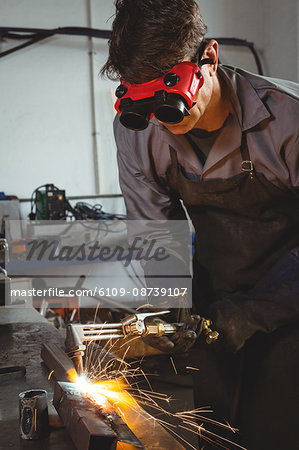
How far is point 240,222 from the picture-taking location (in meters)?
1.38

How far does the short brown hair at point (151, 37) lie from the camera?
1.01 m

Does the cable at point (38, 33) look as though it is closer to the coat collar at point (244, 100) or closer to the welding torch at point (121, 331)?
the coat collar at point (244, 100)

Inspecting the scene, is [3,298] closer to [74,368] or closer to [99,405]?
[74,368]

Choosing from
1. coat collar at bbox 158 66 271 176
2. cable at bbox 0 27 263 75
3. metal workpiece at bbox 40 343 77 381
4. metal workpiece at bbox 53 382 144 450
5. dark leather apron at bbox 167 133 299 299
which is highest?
cable at bbox 0 27 263 75

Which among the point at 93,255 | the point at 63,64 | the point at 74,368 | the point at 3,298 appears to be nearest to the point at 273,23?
the point at 63,64

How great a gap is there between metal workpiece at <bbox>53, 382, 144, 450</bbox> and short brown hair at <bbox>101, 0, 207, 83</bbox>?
0.71 meters

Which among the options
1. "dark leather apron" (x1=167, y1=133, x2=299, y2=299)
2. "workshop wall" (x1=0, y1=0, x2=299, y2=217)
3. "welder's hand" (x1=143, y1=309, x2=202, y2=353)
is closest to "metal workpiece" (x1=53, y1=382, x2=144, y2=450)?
"welder's hand" (x1=143, y1=309, x2=202, y2=353)

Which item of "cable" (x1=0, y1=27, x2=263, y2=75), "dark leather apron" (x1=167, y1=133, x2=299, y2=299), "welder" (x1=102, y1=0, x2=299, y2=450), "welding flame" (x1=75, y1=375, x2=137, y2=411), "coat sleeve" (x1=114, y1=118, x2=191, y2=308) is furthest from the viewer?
"cable" (x1=0, y1=27, x2=263, y2=75)

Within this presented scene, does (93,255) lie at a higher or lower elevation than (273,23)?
lower

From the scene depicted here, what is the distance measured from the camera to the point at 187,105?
3.35 ft

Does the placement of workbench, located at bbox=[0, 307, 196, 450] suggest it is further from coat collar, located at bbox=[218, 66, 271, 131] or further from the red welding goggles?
coat collar, located at bbox=[218, 66, 271, 131]

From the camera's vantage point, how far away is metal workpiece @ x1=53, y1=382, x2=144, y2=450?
28.6 inches

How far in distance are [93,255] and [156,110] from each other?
7.71 ft

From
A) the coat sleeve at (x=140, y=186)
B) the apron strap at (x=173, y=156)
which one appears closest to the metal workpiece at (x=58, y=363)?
the coat sleeve at (x=140, y=186)
